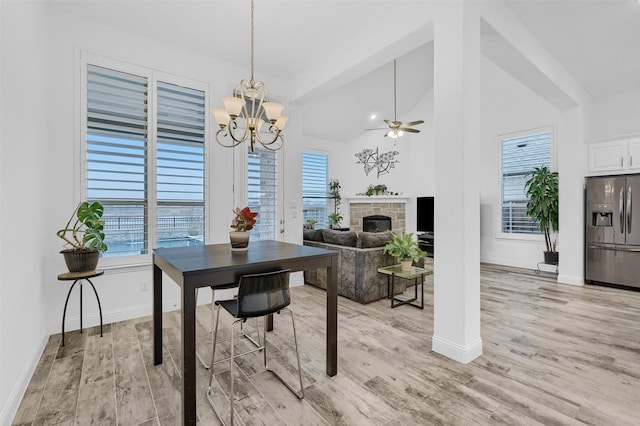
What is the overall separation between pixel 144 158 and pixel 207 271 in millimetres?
2426

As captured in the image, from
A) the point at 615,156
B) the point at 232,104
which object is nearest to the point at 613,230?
the point at 615,156

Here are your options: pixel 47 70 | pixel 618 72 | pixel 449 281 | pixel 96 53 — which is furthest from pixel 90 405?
pixel 618 72

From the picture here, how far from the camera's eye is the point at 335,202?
851 cm

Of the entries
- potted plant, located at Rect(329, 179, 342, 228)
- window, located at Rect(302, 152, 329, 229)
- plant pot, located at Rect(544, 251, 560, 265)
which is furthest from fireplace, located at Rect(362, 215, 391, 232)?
plant pot, located at Rect(544, 251, 560, 265)

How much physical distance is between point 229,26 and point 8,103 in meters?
2.20

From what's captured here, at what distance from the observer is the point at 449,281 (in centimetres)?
244

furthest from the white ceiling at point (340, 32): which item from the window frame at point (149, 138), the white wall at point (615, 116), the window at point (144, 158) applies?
the window at point (144, 158)

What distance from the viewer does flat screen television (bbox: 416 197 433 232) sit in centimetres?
718

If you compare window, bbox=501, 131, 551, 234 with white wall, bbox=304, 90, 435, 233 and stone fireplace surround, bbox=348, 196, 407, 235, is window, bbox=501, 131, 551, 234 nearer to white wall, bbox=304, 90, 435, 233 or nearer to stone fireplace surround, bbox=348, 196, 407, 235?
white wall, bbox=304, 90, 435, 233

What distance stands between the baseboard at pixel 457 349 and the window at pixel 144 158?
2.91m

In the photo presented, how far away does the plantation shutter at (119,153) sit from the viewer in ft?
10.3

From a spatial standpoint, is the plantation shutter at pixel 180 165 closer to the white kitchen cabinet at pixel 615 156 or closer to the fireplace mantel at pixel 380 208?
the fireplace mantel at pixel 380 208

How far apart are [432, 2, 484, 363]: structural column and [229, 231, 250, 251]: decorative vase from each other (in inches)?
62.2

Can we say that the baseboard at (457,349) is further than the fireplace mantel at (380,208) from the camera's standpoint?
No
